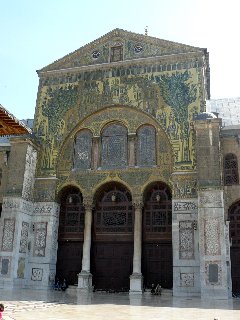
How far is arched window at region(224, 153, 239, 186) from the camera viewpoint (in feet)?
59.9

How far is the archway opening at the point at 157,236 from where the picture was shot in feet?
60.1

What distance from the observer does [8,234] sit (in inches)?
741

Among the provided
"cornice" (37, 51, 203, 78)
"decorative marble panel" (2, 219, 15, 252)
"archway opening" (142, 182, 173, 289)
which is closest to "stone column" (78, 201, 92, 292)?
"archway opening" (142, 182, 173, 289)

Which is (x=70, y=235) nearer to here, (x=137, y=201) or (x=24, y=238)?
(x=24, y=238)

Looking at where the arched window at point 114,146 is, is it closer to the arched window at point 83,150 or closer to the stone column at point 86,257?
the arched window at point 83,150

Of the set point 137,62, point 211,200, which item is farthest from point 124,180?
point 137,62

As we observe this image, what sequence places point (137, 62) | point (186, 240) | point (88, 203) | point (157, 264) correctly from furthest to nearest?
point (137, 62) → point (88, 203) → point (157, 264) → point (186, 240)

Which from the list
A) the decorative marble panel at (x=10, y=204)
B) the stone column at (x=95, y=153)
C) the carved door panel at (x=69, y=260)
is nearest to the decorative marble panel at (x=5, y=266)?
the decorative marble panel at (x=10, y=204)

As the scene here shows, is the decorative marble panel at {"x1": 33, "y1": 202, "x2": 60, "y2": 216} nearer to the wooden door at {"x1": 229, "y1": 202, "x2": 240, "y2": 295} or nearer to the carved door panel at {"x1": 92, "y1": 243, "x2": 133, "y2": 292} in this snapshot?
the carved door panel at {"x1": 92, "y1": 243, "x2": 133, "y2": 292}

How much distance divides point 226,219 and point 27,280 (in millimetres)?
10172

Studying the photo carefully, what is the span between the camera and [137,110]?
2048 cm

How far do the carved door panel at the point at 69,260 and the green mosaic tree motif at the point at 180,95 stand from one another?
7376 mm

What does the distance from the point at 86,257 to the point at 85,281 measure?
1.15 m

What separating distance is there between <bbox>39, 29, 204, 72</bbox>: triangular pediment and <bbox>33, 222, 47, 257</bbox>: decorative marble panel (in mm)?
9431
